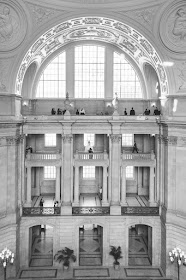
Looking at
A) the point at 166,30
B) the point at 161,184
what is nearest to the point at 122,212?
the point at 161,184

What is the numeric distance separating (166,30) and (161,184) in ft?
38.9

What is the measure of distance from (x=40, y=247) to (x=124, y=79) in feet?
57.5

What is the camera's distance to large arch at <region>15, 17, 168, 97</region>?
24.4 metres

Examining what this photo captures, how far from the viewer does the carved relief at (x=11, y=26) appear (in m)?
21.7

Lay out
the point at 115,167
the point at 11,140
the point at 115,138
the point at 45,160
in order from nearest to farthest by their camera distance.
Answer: the point at 11,140, the point at 115,138, the point at 115,167, the point at 45,160

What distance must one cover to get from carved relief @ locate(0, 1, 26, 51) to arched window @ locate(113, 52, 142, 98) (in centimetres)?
1069

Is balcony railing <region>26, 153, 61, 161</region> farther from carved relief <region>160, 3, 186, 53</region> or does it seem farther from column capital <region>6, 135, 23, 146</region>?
carved relief <region>160, 3, 186, 53</region>

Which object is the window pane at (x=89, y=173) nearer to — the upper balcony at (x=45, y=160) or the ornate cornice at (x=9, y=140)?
the upper balcony at (x=45, y=160)

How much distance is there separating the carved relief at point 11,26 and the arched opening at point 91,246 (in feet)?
54.6

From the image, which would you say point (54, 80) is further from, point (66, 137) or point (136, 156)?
point (136, 156)

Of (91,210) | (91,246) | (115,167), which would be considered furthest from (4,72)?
(91,246)

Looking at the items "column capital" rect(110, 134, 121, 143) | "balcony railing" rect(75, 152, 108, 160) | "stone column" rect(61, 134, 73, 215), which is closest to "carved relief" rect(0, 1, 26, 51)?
"stone column" rect(61, 134, 73, 215)

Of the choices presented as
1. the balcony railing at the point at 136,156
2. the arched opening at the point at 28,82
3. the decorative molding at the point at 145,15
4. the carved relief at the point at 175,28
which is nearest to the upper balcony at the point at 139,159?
the balcony railing at the point at 136,156

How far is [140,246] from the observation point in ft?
93.8
